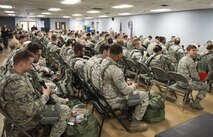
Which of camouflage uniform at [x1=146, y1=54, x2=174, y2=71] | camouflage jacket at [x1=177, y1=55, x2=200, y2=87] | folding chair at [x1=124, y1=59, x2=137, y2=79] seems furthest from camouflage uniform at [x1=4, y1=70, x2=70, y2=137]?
folding chair at [x1=124, y1=59, x2=137, y2=79]

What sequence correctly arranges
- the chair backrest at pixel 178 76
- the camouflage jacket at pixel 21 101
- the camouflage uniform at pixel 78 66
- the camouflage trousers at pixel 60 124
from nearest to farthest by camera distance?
the camouflage jacket at pixel 21 101 < the camouflage trousers at pixel 60 124 < the chair backrest at pixel 178 76 < the camouflage uniform at pixel 78 66

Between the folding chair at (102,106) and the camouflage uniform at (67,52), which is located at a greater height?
the camouflage uniform at (67,52)

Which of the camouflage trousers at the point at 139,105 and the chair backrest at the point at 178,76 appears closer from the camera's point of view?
the camouflage trousers at the point at 139,105

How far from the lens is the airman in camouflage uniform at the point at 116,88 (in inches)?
109

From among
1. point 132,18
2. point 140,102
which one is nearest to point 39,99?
point 140,102

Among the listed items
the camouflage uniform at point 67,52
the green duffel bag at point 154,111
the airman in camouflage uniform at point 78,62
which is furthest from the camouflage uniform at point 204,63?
the camouflage uniform at point 67,52

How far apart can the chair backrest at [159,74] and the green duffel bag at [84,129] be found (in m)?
1.86

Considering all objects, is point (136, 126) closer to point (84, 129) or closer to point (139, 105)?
point (139, 105)

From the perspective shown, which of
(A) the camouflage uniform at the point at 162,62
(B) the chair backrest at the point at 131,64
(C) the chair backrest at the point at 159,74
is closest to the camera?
(C) the chair backrest at the point at 159,74

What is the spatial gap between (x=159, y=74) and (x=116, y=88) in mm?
1494

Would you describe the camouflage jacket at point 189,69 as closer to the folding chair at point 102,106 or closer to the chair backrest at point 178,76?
the chair backrest at point 178,76

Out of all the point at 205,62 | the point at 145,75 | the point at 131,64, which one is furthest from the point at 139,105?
the point at 205,62

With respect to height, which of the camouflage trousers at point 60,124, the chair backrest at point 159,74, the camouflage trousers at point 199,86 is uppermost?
the chair backrest at point 159,74

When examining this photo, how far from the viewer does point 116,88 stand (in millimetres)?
2910
